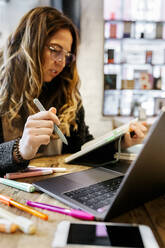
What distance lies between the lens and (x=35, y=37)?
3.60 ft

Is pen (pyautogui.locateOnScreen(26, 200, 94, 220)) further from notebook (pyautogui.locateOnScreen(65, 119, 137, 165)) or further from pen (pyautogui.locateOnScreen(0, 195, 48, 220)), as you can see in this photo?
notebook (pyautogui.locateOnScreen(65, 119, 137, 165))

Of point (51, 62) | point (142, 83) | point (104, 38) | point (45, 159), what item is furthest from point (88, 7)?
point (45, 159)

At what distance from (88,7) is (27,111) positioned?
2.20m

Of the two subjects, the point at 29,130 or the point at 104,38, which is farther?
the point at 104,38

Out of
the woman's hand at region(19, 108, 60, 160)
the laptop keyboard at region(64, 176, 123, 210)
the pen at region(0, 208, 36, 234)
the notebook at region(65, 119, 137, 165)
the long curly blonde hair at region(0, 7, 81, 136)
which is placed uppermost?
the long curly blonde hair at region(0, 7, 81, 136)

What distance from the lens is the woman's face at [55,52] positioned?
3.86 feet

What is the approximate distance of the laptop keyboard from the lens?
0.48 metres

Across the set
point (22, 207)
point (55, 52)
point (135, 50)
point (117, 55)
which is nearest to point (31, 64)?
point (55, 52)

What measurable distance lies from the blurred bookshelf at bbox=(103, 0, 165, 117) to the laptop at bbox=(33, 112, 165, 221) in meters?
2.42

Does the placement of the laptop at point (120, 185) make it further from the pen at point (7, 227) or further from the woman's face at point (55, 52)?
the woman's face at point (55, 52)

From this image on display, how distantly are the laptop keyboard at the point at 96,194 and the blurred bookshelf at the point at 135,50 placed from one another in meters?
2.45

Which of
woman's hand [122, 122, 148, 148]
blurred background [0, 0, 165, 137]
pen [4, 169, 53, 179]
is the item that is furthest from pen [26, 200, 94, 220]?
blurred background [0, 0, 165, 137]

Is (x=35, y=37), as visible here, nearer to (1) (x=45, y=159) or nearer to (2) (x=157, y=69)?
(1) (x=45, y=159)

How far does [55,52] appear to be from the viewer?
47.4 inches
